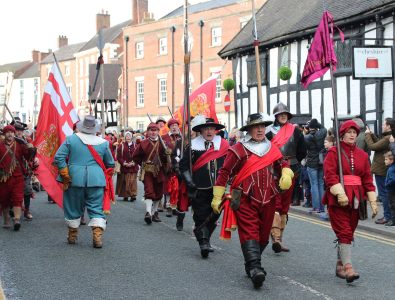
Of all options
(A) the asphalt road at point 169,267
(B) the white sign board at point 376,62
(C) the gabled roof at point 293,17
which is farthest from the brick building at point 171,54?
(A) the asphalt road at point 169,267

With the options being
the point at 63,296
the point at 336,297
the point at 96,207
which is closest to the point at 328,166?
the point at 336,297

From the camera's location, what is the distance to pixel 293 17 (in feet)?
82.8

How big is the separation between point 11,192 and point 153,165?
2.68 m

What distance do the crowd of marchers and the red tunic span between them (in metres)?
0.01

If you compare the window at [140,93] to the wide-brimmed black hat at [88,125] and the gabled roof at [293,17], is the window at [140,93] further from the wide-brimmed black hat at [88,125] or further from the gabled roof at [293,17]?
the wide-brimmed black hat at [88,125]

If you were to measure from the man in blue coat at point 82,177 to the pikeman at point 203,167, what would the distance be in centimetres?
127

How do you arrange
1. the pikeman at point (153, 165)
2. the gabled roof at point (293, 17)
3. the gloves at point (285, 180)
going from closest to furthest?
the gloves at point (285, 180), the pikeman at point (153, 165), the gabled roof at point (293, 17)

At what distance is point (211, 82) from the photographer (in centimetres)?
1688

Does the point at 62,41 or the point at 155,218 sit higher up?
the point at 62,41

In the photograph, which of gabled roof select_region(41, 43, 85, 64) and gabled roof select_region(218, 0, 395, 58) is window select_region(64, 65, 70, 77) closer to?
gabled roof select_region(41, 43, 85, 64)

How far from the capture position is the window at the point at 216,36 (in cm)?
4341

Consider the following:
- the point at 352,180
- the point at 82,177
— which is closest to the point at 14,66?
the point at 82,177

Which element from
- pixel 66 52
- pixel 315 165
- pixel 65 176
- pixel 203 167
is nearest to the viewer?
pixel 203 167

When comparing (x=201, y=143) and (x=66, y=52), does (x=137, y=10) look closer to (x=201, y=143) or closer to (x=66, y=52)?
(x=66, y=52)
